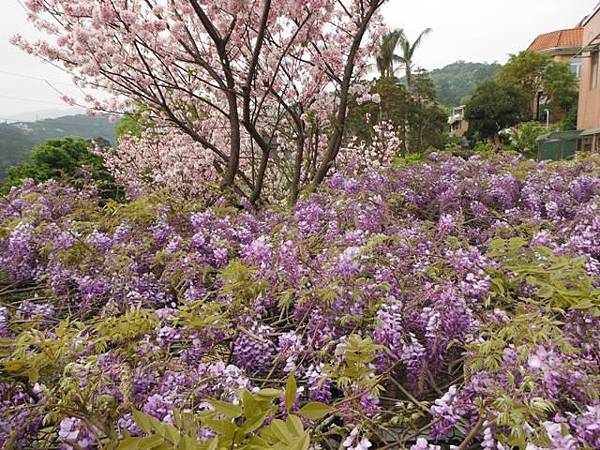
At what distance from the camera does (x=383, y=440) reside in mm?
1357

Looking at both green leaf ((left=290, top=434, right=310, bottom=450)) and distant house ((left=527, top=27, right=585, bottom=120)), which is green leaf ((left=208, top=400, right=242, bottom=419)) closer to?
green leaf ((left=290, top=434, right=310, bottom=450))

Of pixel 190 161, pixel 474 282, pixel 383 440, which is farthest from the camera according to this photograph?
pixel 190 161

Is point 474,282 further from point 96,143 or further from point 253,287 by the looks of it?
point 96,143

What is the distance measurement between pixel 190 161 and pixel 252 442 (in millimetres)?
7803

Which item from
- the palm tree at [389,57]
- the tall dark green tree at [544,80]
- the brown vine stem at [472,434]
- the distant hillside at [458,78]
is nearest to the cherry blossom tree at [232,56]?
the brown vine stem at [472,434]

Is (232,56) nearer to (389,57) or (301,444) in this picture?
(301,444)

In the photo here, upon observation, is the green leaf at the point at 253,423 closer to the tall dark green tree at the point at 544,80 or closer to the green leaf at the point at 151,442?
the green leaf at the point at 151,442

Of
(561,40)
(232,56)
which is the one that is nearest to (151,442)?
(232,56)

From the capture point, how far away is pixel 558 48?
5166cm

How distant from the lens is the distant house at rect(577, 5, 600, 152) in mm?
24062

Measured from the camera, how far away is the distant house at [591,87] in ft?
78.9

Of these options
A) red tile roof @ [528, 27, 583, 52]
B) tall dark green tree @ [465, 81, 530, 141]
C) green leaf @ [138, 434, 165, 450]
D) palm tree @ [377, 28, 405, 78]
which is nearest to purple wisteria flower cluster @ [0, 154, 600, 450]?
green leaf @ [138, 434, 165, 450]

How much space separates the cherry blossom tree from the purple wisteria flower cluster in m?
2.19

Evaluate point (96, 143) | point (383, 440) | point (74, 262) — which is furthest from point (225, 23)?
point (96, 143)
